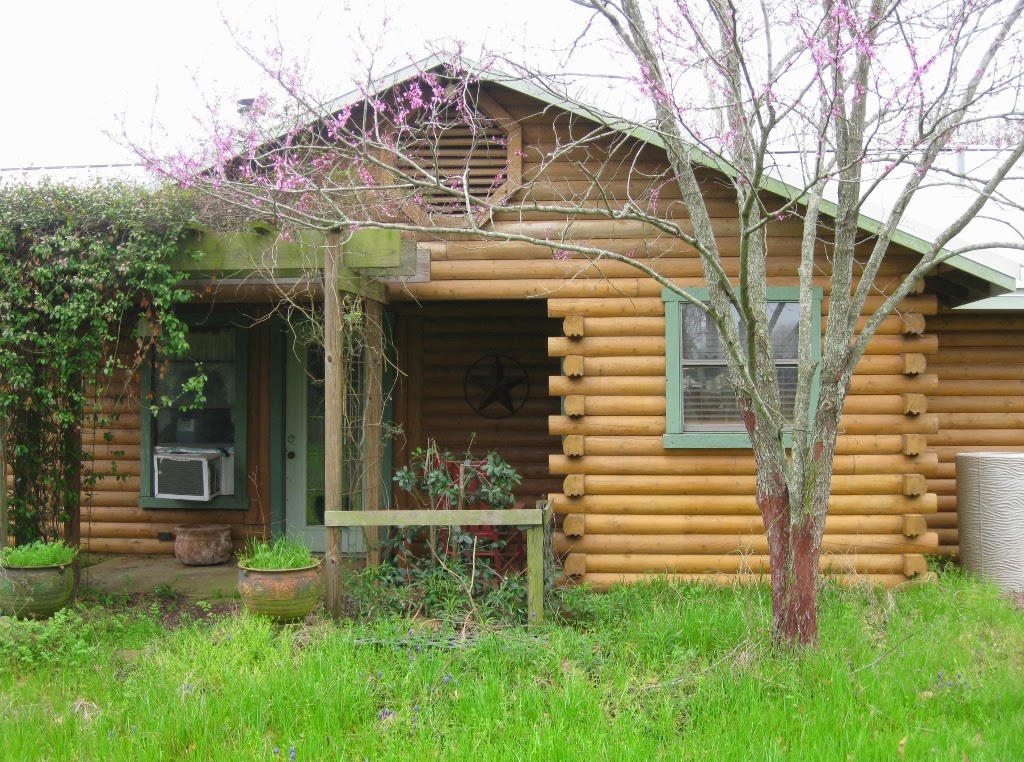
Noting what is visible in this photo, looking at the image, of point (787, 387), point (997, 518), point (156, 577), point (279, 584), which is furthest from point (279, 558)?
point (997, 518)

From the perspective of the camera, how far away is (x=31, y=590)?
239 inches

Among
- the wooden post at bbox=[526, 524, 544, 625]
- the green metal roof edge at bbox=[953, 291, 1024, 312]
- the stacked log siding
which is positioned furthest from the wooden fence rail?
the green metal roof edge at bbox=[953, 291, 1024, 312]

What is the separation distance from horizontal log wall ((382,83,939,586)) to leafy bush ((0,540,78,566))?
3420 millimetres

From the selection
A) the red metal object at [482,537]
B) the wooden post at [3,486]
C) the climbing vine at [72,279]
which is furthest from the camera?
the red metal object at [482,537]

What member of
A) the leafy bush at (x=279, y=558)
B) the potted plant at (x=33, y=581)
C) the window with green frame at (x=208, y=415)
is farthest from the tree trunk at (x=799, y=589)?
the window with green frame at (x=208, y=415)

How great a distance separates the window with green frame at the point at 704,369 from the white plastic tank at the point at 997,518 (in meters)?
1.77

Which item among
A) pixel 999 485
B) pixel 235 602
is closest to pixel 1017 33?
pixel 999 485

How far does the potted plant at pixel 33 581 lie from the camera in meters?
6.06

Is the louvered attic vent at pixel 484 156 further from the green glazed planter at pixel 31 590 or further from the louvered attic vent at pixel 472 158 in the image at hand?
the green glazed planter at pixel 31 590

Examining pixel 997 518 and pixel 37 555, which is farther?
pixel 997 518

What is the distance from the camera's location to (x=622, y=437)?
25.2ft

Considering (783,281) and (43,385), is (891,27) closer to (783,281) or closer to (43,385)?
(783,281)

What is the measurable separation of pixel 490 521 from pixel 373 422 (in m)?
1.64

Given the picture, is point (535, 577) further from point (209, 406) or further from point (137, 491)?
point (137, 491)
